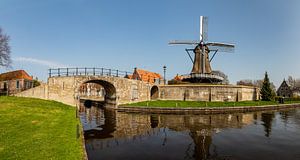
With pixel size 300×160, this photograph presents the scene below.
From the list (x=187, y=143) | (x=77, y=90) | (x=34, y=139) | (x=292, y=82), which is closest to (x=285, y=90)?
(x=292, y=82)

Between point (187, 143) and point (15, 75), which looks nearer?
point (187, 143)

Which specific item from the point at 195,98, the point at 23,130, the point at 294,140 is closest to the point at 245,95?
the point at 195,98

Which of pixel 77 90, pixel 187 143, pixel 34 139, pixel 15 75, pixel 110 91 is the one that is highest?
pixel 15 75

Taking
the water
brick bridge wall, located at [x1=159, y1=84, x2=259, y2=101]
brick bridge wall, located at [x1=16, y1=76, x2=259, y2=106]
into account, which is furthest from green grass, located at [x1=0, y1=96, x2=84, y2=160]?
brick bridge wall, located at [x1=159, y1=84, x2=259, y2=101]

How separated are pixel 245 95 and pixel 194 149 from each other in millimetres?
36457

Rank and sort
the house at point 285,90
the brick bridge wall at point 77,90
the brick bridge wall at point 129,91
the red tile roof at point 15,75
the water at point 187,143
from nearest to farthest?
1. the water at point 187,143
2. the brick bridge wall at point 77,90
3. the brick bridge wall at point 129,91
4. the red tile roof at point 15,75
5. the house at point 285,90

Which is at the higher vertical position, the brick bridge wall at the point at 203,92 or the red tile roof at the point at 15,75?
the red tile roof at the point at 15,75

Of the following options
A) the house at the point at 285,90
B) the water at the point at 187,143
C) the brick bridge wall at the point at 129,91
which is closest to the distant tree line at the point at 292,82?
the house at the point at 285,90

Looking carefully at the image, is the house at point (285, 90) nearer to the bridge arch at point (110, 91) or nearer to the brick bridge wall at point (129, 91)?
the brick bridge wall at point (129, 91)

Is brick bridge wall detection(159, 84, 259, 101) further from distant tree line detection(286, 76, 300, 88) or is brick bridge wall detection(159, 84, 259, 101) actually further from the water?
distant tree line detection(286, 76, 300, 88)

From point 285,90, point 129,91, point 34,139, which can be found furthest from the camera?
point 285,90

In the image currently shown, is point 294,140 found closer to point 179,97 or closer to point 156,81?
point 179,97

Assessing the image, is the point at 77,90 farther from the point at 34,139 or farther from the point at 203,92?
the point at 203,92

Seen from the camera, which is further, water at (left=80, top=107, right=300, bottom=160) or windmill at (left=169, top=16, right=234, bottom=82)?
windmill at (left=169, top=16, right=234, bottom=82)
